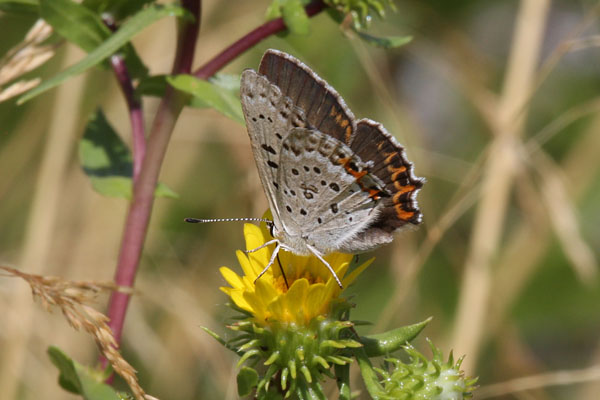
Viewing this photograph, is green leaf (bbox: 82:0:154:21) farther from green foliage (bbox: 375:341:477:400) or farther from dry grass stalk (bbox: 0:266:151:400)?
green foliage (bbox: 375:341:477:400)

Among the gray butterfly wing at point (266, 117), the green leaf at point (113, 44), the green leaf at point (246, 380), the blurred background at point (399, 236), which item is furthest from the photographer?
the blurred background at point (399, 236)

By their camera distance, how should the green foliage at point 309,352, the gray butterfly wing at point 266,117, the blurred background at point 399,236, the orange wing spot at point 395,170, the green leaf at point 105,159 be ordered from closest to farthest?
the green foliage at point 309,352, the gray butterfly wing at point 266,117, the orange wing spot at point 395,170, the green leaf at point 105,159, the blurred background at point 399,236

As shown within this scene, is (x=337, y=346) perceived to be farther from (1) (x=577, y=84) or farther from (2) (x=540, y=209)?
(1) (x=577, y=84)

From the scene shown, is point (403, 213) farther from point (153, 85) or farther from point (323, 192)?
point (153, 85)

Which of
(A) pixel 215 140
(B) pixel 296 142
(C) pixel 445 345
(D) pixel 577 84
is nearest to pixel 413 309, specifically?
(C) pixel 445 345

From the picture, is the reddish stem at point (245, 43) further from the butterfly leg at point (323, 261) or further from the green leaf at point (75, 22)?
the butterfly leg at point (323, 261)

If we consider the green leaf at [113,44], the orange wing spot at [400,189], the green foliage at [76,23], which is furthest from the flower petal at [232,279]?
the green foliage at [76,23]
